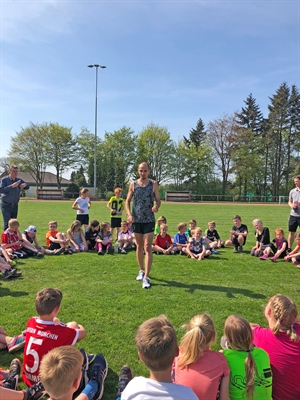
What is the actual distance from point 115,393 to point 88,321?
1453 mm

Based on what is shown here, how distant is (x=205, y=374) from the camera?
2.24 m

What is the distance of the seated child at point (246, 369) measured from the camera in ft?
7.64

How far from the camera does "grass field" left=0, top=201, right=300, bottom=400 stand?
393 cm

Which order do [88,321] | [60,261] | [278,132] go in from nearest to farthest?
[88,321]
[60,261]
[278,132]

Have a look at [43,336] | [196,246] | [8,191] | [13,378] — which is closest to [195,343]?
[43,336]

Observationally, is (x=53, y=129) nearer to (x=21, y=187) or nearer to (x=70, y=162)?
(x=70, y=162)

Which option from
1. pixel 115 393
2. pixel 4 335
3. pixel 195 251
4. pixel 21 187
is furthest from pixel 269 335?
pixel 21 187

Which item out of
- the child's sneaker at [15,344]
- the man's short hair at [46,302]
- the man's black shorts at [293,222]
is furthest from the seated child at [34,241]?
the man's black shorts at [293,222]

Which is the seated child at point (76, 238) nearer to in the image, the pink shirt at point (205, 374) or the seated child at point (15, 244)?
the seated child at point (15, 244)

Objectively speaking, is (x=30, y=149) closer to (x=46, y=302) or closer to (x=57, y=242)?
(x=57, y=242)

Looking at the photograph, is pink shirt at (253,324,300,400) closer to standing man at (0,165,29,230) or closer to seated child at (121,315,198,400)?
seated child at (121,315,198,400)

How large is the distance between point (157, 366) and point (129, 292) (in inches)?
139

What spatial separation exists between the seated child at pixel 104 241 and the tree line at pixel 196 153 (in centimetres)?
4905

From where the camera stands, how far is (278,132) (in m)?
55.5
